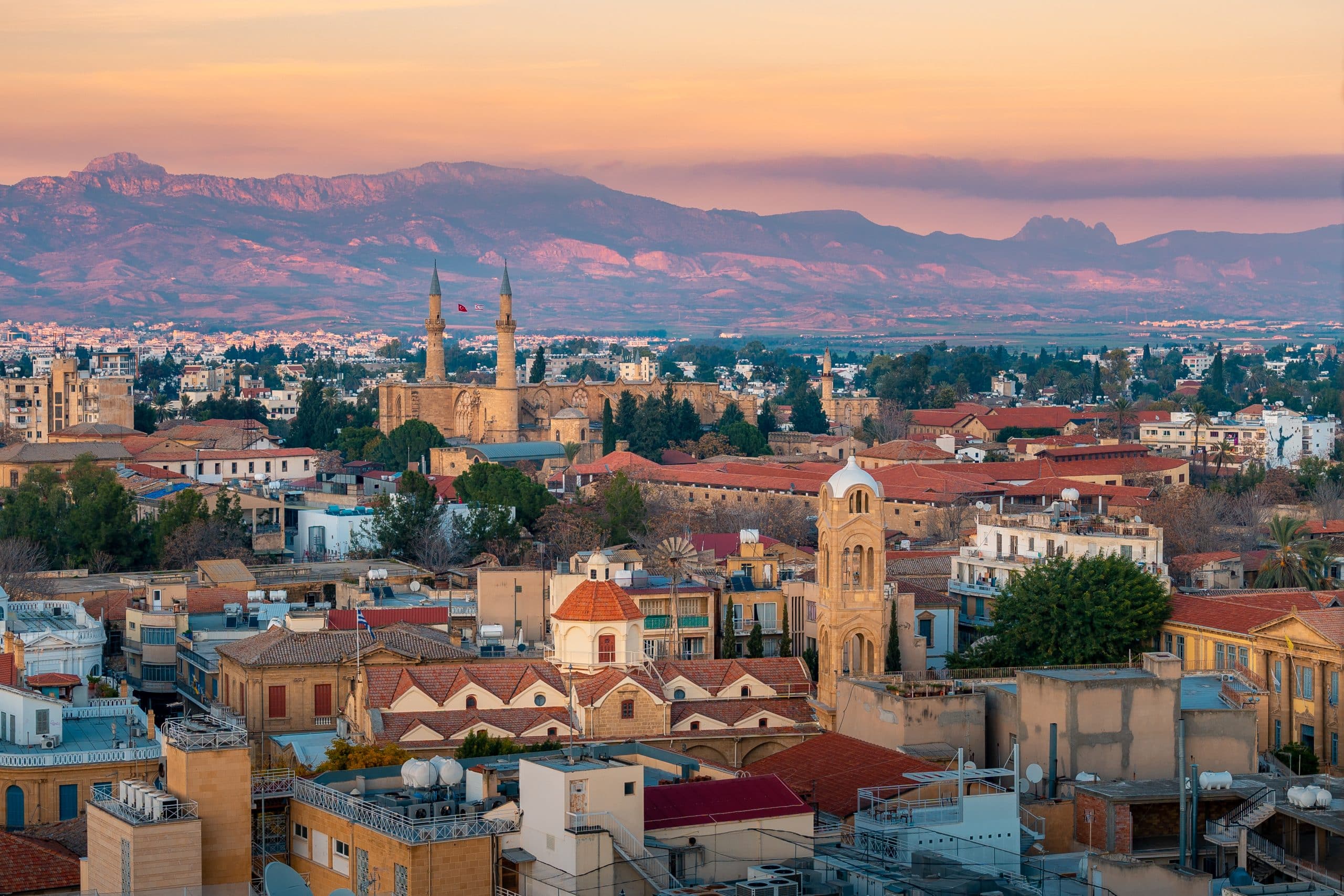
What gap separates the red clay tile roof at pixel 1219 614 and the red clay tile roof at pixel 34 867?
25427 mm

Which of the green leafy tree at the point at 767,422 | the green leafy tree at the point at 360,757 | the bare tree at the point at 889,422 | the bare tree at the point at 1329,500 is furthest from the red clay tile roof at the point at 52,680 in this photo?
the green leafy tree at the point at 767,422

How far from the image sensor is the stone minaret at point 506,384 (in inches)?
4663

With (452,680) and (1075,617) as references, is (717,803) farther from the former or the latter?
(1075,617)

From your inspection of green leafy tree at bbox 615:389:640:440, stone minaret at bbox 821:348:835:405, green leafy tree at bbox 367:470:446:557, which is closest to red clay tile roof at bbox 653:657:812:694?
green leafy tree at bbox 367:470:446:557

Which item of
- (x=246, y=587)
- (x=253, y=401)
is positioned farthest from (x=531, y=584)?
(x=253, y=401)

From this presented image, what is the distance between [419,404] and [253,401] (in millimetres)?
13330

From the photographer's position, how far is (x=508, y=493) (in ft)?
230

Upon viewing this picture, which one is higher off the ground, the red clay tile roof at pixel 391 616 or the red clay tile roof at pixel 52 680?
the red clay tile roof at pixel 391 616

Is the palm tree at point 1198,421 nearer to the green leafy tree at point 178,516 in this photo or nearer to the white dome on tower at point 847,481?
the green leafy tree at point 178,516

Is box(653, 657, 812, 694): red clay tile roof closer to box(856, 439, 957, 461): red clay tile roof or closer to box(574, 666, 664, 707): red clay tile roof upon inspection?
box(574, 666, 664, 707): red clay tile roof

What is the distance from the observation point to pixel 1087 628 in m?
→ 44.1

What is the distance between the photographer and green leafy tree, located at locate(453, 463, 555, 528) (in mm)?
69188

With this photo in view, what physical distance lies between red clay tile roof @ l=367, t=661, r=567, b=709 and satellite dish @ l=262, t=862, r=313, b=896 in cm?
1435

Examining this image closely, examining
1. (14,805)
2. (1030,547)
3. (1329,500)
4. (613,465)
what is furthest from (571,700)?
(613,465)
